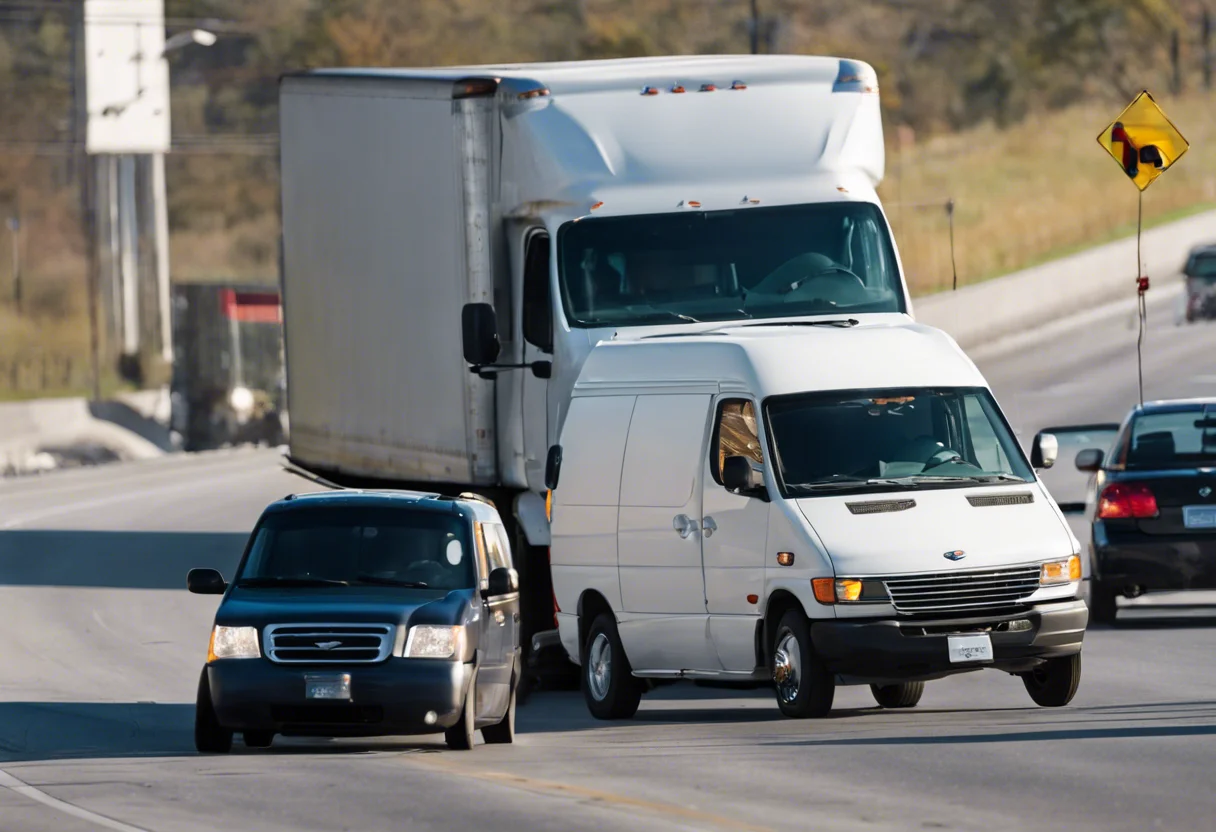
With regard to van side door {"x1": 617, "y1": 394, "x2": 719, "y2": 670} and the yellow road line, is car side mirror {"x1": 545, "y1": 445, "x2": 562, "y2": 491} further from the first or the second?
the yellow road line

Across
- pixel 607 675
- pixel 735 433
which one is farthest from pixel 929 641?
pixel 607 675

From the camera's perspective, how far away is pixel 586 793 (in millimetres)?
11695

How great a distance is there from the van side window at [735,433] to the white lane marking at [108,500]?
21817mm

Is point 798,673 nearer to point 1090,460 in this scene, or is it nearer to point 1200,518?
point 1200,518

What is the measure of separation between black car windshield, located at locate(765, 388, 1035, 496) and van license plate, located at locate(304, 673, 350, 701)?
2896mm

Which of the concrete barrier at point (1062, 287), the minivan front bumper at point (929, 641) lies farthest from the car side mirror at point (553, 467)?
the concrete barrier at point (1062, 287)

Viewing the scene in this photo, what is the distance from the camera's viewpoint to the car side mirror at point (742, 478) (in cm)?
1477

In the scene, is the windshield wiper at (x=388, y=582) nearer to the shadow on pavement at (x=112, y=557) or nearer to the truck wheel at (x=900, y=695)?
the truck wheel at (x=900, y=695)

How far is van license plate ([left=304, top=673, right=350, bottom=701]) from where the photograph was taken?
13.5 m

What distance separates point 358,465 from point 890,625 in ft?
21.9

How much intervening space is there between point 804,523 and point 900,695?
100 inches

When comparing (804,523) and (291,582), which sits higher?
(804,523)

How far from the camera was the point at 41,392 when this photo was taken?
8194cm

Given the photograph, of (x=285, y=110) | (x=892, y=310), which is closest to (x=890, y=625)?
(x=892, y=310)
